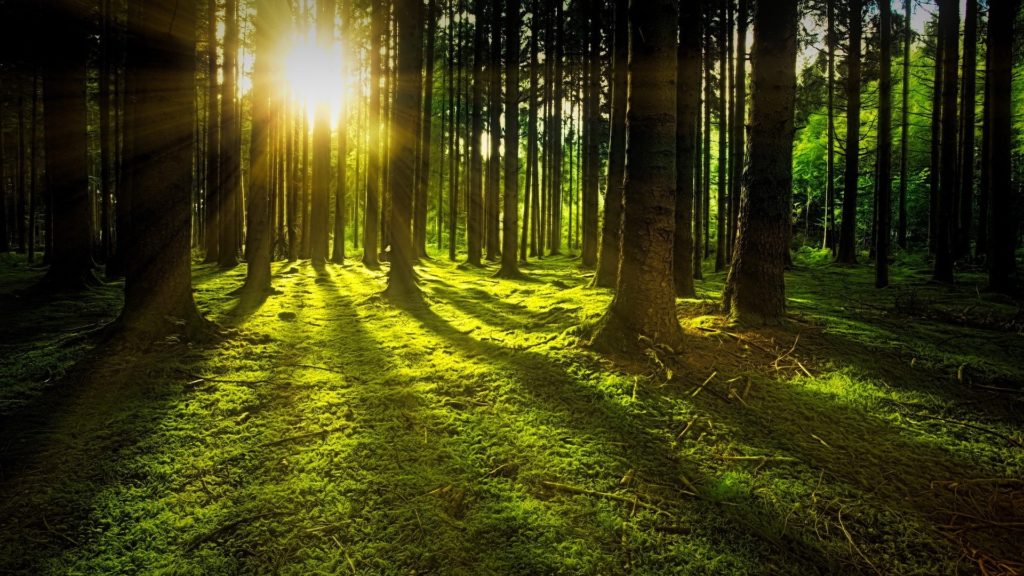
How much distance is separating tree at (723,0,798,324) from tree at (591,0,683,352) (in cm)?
119

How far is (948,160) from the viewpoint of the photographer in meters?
10.6

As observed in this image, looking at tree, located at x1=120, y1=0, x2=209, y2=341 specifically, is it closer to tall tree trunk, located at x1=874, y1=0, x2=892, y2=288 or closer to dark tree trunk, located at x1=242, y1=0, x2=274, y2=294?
dark tree trunk, located at x1=242, y1=0, x2=274, y2=294

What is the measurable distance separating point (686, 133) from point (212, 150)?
1509 centimetres

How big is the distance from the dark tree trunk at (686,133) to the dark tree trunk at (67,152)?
39.6 feet

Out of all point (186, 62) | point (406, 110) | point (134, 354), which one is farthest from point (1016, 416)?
point (406, 110)

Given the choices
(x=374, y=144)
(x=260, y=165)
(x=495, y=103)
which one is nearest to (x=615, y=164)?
(x=495, y=103)

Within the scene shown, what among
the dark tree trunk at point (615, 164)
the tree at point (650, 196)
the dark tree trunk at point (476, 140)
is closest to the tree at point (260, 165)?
the dark tree trunk at point (615, 164)

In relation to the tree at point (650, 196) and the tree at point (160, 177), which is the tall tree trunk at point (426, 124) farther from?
the tree at point (650, 196)

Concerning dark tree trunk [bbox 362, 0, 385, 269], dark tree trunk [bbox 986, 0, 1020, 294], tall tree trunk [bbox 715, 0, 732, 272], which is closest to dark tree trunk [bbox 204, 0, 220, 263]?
dark tree trunk [bbox 362, 0, 385, 269]

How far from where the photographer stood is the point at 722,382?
3551 mm

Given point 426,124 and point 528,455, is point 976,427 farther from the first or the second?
point 426,124

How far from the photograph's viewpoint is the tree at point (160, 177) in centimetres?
506

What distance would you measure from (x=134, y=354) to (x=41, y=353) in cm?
101

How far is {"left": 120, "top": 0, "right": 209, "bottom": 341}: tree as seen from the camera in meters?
5.06
